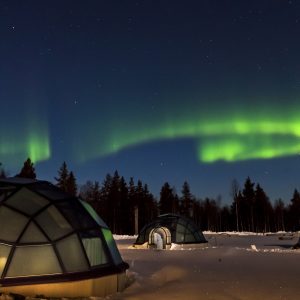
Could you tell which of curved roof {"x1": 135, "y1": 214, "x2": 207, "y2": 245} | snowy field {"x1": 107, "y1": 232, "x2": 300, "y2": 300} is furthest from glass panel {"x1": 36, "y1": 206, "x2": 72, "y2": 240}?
curved roof {"x1": 135, "y1": 214, "x2": 207, "y2": 245}

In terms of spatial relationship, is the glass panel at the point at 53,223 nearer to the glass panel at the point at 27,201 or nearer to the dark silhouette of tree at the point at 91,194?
the glass panel at the point at 27,201

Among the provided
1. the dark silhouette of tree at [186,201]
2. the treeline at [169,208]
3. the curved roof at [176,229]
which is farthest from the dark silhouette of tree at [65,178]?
the curved roof at [176,229]

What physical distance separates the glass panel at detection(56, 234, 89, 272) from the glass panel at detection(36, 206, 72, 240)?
212 millimetres

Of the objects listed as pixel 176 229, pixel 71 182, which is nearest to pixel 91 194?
pixel 71 182

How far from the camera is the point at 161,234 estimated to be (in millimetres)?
33250

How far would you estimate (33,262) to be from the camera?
9.19 meters

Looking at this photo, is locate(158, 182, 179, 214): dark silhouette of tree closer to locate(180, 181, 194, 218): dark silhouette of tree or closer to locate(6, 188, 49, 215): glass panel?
locate(180, 181, 194, 218): dark silhouette of tree

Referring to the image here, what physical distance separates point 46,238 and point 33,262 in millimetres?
617

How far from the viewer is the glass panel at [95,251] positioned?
10.2 meters

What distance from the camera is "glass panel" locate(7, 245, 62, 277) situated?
9.03 meters

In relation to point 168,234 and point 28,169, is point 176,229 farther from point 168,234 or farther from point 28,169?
point 28,169

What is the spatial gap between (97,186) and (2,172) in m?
31.3

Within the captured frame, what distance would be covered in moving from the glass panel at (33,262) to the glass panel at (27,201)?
100 centimetres

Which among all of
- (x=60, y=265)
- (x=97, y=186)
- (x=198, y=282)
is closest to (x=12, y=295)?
(x=60, y=265)
